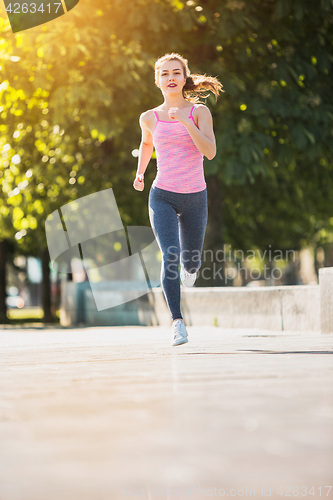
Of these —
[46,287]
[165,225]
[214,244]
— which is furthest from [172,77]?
[46,287]

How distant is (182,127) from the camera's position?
5.55 meters

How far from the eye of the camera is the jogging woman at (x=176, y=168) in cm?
549

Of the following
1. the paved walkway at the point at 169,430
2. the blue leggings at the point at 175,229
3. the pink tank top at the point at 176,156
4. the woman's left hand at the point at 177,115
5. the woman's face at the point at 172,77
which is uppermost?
the woman's face at the point at 172,77

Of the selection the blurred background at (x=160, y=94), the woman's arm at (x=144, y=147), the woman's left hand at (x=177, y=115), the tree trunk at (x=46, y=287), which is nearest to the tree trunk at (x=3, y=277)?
the tree trunk at (x=46, y=287)

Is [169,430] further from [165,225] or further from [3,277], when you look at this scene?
[3,277]

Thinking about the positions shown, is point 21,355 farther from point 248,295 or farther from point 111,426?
point 248,295

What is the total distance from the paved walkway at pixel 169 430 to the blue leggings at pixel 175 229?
1.36m

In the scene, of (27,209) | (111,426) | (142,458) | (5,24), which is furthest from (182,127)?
(27,209)

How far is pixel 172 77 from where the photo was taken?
5.61 metres

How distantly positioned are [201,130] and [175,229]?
73 cm

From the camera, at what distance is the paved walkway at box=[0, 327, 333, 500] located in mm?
1657

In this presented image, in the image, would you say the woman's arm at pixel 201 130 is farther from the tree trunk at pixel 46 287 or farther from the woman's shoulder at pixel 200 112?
the tree trunk at pixel 46 287

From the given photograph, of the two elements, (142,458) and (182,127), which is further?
(182,127)

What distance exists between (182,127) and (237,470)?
405cm
